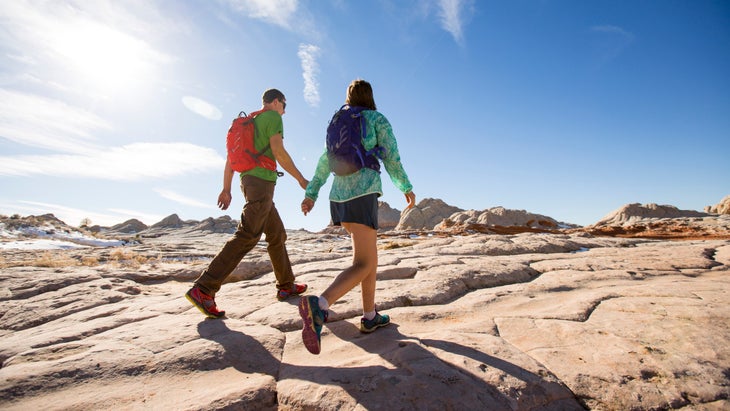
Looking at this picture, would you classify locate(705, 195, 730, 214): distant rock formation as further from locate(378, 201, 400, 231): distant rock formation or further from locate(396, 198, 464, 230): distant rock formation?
locate(378, 201, 400, 231): distant rock formation

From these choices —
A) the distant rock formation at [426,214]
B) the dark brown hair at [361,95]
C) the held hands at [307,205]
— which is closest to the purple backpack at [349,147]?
the dark brown hair at [361,95]

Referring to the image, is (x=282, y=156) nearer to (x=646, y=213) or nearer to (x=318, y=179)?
(x=318, y=179)

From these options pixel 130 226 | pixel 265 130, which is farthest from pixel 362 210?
pixel 130 226

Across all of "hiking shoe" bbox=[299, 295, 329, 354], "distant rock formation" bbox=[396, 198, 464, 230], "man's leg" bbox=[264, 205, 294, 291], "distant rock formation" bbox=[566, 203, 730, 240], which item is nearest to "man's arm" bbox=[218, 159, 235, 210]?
"man's leg" bbox=[264, 205, 294, 291]

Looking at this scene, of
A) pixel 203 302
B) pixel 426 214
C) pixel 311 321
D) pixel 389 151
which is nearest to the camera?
pixel 311 321

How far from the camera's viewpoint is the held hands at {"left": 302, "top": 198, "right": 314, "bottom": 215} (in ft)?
9.29

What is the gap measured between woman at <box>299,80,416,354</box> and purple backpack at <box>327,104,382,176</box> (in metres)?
0.04

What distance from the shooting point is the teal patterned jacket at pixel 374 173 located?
8.09ft

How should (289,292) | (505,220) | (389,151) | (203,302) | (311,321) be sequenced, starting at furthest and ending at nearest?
(505,220) < (289,292) < (203,302) < (389,151) < (311,321)

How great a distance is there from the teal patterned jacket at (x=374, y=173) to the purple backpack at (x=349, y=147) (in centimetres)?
4

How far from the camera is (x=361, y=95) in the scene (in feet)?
Answer: 8.87

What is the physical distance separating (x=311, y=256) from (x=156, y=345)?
4662mm

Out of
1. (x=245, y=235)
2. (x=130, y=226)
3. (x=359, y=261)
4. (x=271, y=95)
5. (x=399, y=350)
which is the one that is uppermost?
(x=130, y=226)

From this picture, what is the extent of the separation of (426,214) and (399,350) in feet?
104
